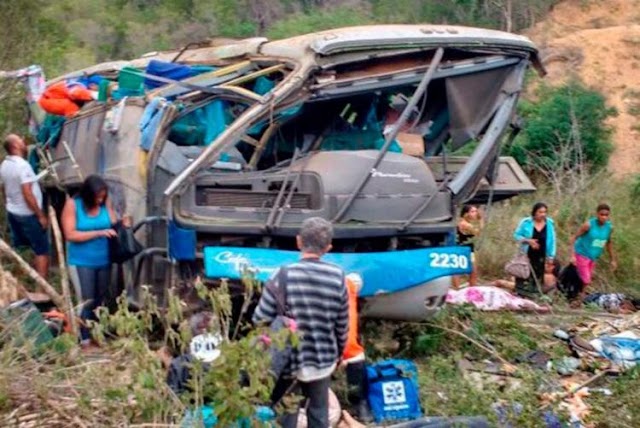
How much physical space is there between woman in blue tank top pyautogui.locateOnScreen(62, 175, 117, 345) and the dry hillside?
22812 millimetres

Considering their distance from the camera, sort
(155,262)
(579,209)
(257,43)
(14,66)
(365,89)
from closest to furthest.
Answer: (155,262) → (365,89) → (257,43) → (14,66) → (579,209)

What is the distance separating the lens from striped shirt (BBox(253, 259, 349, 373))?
6.11 m

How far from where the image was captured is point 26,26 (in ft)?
46.9

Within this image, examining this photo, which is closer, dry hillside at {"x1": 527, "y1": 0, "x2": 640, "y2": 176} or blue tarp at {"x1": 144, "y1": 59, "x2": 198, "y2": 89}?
blue tarp at {"x1": 144, "y1": 59, "x2": 198, "y2": 89}

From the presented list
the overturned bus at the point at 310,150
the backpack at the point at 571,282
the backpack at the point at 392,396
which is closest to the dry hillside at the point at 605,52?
the backpack at the point at 571,282

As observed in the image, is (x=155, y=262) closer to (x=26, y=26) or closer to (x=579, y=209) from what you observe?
→ (x=26, y=26)

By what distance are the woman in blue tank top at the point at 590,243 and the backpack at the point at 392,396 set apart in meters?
5.54

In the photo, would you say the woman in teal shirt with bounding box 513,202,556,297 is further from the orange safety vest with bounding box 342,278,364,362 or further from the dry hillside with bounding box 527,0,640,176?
the dry hillside with bounding box 527,0,640,176

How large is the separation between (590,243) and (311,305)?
7.25m

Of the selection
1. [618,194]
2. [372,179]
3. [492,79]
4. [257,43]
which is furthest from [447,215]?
[618,194]

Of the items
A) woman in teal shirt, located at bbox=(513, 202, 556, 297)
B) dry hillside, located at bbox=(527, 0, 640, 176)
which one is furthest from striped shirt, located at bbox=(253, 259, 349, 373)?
dry hillside, located at bbox=(527, 0, 640, 176)

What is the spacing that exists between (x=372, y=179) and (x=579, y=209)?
25.9 feet

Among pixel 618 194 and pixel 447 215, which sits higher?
pixel 447 215

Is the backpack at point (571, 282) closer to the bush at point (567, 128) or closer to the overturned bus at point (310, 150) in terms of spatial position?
the overturned bus at point (310, 150)
